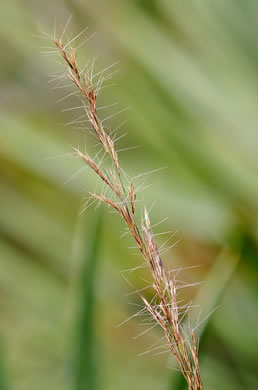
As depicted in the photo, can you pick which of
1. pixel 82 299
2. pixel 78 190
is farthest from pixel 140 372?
pixel 82 299

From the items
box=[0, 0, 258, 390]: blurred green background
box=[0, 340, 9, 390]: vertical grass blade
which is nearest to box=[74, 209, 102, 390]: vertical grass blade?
box=[0, 340, 9, 390]: vertical grass blade

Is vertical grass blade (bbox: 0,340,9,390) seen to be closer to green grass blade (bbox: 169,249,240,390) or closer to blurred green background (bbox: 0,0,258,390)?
green grass blade (bbox: 169,249,240,390)

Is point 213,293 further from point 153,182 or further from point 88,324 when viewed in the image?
point 153,182

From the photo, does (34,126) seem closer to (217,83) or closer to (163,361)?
(217,83)

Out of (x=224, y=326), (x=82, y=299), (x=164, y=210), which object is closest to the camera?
(x=82, y=299)

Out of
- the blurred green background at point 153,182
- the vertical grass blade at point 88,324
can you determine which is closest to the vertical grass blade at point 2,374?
the vertical grass blade at point 88,324

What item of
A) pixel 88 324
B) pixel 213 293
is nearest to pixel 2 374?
pixel 88 324

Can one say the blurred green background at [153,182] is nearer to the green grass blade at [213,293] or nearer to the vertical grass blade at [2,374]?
the green grass blade at [213,293]
